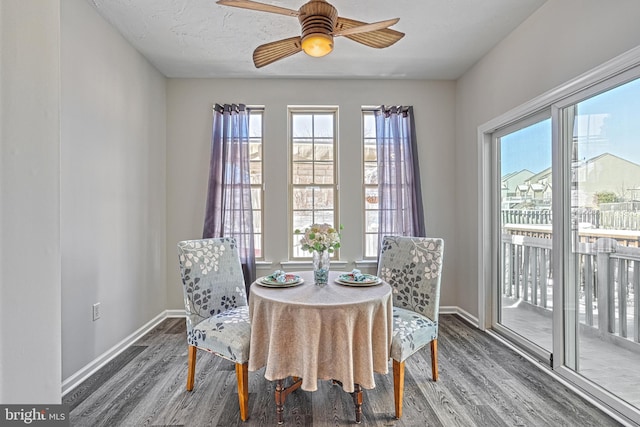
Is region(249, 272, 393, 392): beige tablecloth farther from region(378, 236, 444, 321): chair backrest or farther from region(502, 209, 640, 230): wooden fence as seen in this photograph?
region(502, 209, 640, 230): wooden fence

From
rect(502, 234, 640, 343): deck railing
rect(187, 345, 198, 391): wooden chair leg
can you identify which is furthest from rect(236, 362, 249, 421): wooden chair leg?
rect(502, 234, 640, 343): deck railing

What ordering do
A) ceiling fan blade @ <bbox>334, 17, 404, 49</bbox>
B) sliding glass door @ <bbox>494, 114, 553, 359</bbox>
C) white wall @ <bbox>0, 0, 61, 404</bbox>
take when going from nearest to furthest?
1. white wall @ <bbox>0, 0, 61, 404</bbox>
2. ceiling fan blade @ <bbox>334, 17, 404, 49</bbox>
3. sliding glass door @ <bbox>494, 114, 553, 359</bbox>

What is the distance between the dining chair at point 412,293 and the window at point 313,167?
1.35m

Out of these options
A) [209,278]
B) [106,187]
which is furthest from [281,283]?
[106,187]

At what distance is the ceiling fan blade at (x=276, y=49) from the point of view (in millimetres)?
2033

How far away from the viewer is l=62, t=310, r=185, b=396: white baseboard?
2335 mm

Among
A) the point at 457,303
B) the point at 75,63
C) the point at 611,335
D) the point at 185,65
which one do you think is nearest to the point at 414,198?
the point at 457,303

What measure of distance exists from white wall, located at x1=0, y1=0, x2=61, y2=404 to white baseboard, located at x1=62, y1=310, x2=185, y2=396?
1.93 metres

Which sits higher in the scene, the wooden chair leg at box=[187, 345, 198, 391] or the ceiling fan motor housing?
the ceiling fan motor housing

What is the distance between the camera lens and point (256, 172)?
Result: 395 centimetres

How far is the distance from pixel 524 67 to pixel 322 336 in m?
2.74

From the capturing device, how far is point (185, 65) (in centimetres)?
355

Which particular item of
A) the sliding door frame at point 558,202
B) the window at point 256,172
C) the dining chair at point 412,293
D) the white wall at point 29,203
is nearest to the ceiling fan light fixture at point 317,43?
the white wall at point 29,203

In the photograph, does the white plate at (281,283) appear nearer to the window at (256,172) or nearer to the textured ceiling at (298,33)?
A: the window at (256,172)
